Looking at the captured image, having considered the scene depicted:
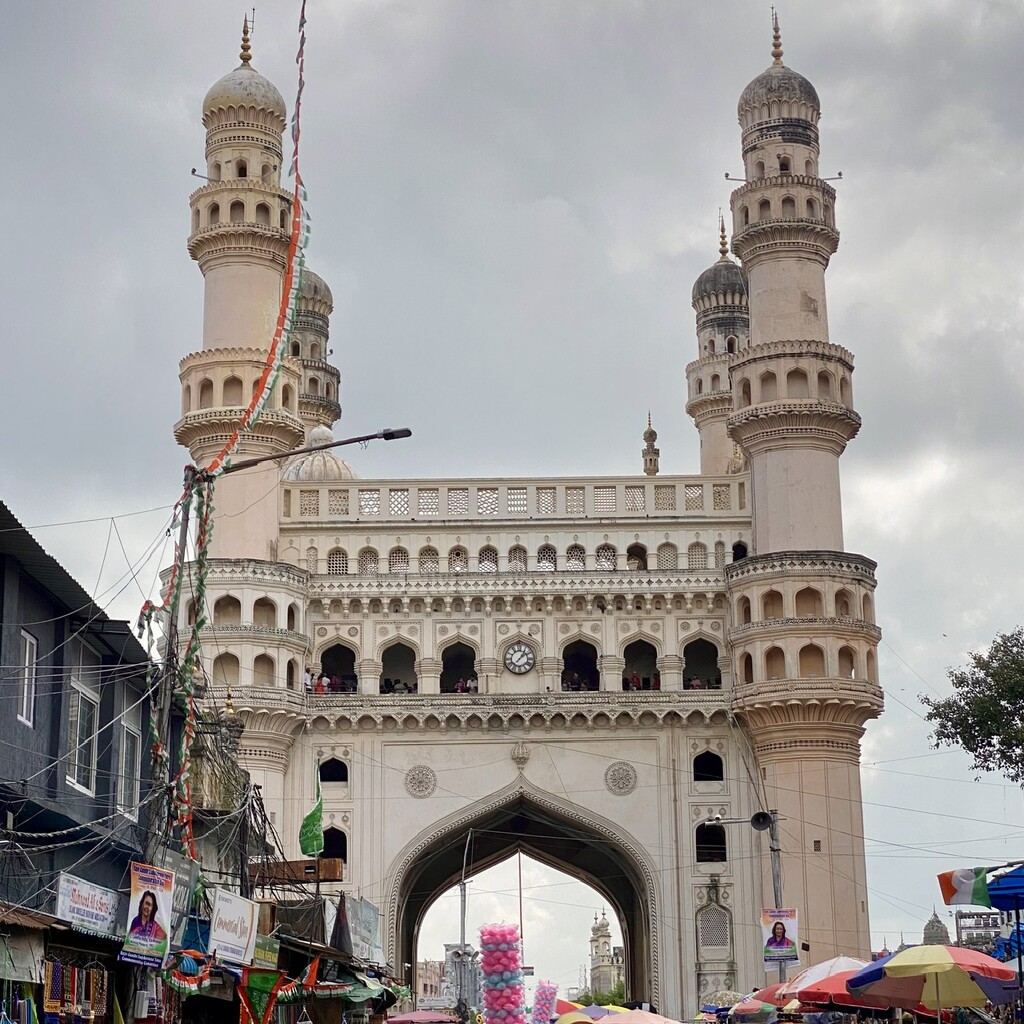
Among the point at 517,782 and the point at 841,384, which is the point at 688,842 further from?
the point at 841,384

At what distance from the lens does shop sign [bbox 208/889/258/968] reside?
73.1ft

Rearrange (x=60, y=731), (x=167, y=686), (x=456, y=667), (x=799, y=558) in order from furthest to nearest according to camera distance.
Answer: (x=456, y=667)
(x=799, y=558)
(x=60, y=731)
(x=167, y=686)

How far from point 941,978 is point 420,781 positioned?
2686 cm

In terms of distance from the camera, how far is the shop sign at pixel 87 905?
1873 centimetres

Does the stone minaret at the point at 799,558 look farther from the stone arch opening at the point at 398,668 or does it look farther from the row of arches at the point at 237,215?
the row of arches at the point at 237,215

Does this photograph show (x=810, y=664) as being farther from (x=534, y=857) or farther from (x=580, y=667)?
(x=534, y=857)

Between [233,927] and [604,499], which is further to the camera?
[604,499]

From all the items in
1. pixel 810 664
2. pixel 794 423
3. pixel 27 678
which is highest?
pixel 794 423

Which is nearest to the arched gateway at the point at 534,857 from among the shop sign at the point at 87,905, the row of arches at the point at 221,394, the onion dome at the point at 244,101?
the row of arches at the point at 221,394

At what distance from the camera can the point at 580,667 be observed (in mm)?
49625

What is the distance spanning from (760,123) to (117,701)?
102 ft

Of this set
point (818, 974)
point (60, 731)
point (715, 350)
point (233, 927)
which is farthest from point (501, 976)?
point (715, 350)

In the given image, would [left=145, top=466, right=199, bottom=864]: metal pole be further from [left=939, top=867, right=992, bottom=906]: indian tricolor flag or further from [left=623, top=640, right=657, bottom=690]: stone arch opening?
[left=623, top=640, right=657, bottom=690]: stone arch opening

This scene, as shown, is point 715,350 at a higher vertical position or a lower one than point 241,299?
higher
